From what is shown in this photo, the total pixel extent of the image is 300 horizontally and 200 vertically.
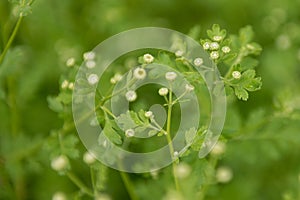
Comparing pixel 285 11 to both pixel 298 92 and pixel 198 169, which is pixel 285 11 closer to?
pixel 298 92

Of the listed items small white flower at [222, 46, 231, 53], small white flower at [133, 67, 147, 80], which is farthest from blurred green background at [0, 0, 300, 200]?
small white flower at [133, 67, 147, 80]

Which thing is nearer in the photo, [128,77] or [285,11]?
[128,77]

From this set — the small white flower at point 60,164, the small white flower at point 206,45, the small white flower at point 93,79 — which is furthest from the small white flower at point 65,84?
the small white flower at point 206,45

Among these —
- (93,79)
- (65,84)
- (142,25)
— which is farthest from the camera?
(142,25)

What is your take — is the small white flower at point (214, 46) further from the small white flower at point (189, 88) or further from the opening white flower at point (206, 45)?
the small white flower at point (189, 88)

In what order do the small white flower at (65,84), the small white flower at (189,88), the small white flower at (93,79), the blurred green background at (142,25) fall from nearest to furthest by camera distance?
the small white flower at (189,88)
the small white flower at (93,79)
the small white flower at (65,84)
the blurred green background at (142,25)

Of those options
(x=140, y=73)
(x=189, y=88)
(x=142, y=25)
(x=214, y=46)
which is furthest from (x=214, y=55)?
(x=142, y=25)

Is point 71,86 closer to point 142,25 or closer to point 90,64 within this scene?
point 90,64

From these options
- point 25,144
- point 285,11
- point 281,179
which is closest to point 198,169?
point 25,144
